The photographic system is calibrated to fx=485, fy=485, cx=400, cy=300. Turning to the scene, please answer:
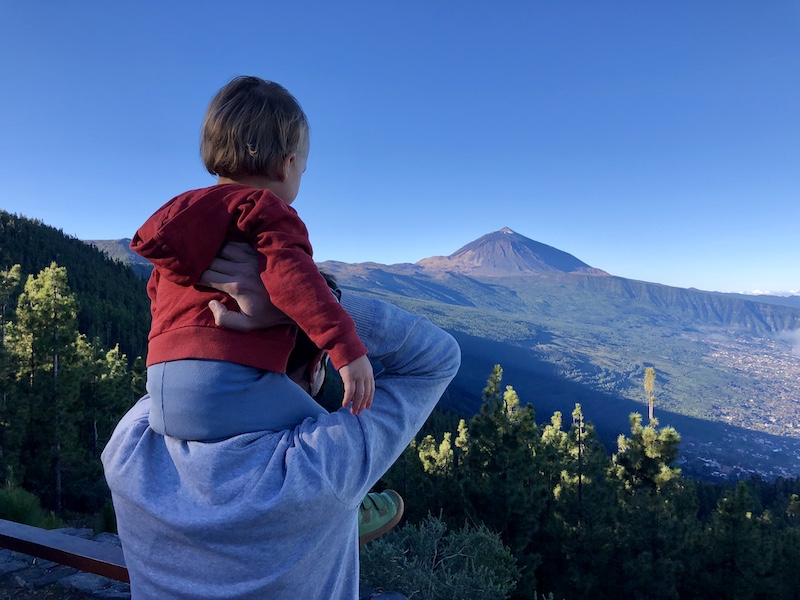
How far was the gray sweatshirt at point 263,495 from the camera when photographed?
2.74 feet

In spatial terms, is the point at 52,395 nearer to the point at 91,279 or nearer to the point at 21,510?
the point at 21,510

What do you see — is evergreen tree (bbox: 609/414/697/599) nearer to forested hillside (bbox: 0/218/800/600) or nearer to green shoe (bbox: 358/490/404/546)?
forested hillside (bbox: 0/218/800/600)

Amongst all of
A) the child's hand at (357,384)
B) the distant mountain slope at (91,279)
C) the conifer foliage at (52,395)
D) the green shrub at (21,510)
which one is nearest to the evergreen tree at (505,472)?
the green shrub at (21,510)

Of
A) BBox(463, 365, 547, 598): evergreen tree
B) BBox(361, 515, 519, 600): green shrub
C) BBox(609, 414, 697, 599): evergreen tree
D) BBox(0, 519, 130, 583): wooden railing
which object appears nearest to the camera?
BBox(0, 519, 130, 583): wooden railing

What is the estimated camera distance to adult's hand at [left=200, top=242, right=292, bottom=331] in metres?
0.88

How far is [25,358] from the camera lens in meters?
11.1

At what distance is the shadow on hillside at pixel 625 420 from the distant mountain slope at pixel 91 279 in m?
75.4

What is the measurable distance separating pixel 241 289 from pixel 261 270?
0.17 feet

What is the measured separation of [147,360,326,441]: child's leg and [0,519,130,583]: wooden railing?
112cm

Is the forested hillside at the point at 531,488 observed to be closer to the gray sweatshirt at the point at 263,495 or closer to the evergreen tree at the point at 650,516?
the evergreen tree at the point at 650,516

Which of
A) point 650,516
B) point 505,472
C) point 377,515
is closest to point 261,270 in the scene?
point 377,515

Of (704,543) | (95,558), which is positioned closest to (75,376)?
(95,558)

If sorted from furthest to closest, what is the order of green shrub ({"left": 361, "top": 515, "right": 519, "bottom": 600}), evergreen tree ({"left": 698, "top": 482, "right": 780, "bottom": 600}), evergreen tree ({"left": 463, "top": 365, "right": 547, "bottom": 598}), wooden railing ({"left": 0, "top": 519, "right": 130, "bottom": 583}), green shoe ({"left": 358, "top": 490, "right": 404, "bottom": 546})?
evergreen tree ({"left": 698, "top": 482, "right": 780, "bottom": 600}) < evergreen tree ({"left": 463, "top": 365, "right": 547, "bottom": 598}) < green shrub ({"left": 361, "top": 515, "right": 519, "bottom": 600}) < wooden railing ({"left": 0, "top": 519, "right": 130, "bottom": 583}) < green shoe ({"left": 358, "top": 490, "right": 404, "bottom": 546})

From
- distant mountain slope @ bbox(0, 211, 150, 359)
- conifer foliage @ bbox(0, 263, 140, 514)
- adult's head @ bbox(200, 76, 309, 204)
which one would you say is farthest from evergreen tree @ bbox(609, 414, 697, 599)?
distant mountain slope @ bbox(0, 211, 150, 359)
